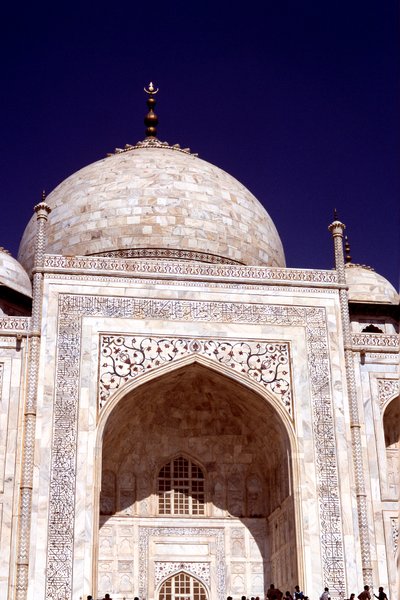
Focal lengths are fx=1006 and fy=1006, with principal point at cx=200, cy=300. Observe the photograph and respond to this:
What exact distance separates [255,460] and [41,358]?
391cm

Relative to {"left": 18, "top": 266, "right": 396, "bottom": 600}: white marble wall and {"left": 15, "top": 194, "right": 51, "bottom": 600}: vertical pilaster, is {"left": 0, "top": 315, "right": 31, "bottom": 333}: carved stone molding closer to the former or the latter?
{"left": 15, "top": 194, "right": 51, "bottom": 600}: vertical pilaster

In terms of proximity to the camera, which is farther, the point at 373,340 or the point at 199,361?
the point at 373,340

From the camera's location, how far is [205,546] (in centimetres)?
1538

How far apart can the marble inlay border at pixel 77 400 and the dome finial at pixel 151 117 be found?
7.16 meters

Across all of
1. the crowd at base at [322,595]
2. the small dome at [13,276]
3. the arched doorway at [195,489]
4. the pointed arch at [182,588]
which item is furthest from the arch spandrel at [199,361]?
the small dome at [13,276]

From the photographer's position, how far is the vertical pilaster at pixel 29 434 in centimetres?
1320

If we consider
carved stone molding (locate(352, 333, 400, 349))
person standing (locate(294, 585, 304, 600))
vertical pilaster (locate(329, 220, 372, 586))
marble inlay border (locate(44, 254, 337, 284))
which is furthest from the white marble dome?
person standing (locate(294, 585, 304, 600))

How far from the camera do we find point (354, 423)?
14719 mm

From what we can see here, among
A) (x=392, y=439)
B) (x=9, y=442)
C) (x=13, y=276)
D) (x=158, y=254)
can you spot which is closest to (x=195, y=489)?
(x=392, y=439)

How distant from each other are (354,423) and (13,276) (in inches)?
Answer: 264

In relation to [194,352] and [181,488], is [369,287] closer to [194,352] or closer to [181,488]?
[194,352]

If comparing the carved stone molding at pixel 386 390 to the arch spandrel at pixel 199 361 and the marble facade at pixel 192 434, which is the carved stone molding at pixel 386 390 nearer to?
the marble facade at pixel 192 434

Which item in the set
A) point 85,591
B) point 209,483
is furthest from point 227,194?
point 85,591

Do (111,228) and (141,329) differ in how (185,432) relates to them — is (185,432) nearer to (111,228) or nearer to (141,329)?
(141,329)
